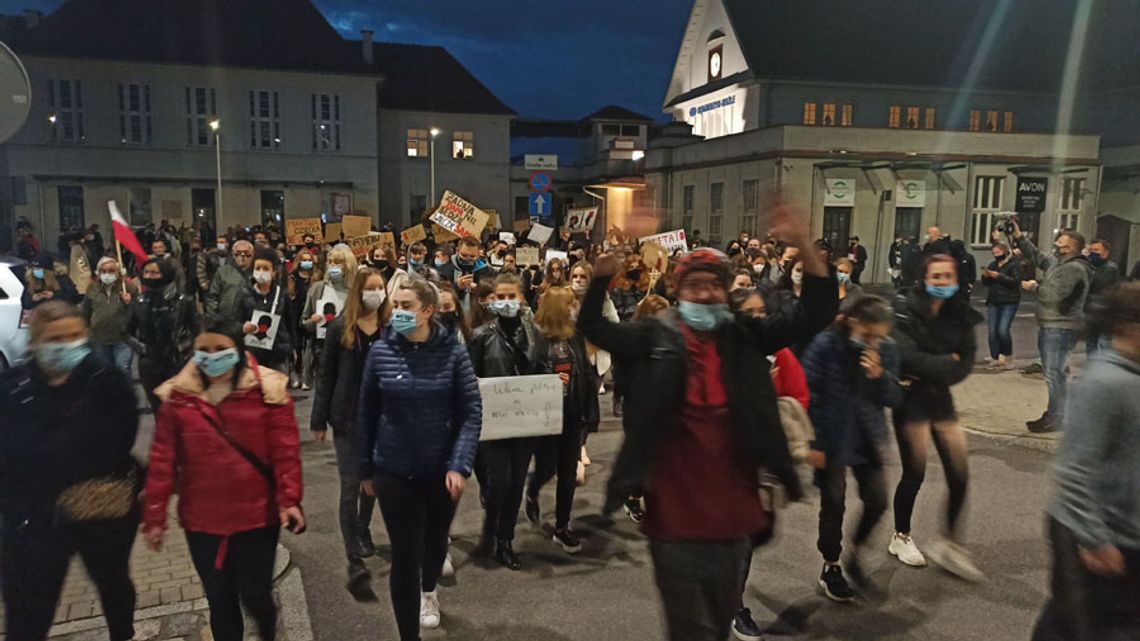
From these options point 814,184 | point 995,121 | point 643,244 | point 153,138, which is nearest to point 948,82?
point 995,121

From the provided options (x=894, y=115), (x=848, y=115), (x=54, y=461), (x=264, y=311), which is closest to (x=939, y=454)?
(x=54, y=461)

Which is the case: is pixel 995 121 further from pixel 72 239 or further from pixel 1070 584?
pixel 1070 584

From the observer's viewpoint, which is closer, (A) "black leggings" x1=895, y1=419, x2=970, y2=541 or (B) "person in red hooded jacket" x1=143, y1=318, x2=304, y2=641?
(B) "person in red hooded jacket" x1=143, y1=318, x2=304, y2=641

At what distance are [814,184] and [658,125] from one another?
2430cm

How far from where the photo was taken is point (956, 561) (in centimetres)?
529

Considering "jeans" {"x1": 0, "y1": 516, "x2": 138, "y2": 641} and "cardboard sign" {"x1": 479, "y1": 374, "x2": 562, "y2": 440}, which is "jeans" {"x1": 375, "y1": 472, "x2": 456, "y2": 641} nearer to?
"cardboard sign" {"x1": 479, "y1": 374, "x2": 562, "y2": 440}

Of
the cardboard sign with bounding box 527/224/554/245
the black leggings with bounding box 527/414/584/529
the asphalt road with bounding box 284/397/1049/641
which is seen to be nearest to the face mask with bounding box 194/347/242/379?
the asphalt road with bounding box 284/397/1049/641

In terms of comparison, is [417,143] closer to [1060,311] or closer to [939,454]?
[1060,311]

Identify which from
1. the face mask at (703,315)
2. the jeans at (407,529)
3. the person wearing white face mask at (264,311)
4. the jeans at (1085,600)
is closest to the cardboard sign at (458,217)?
the person wearing white face mask at (264,311)

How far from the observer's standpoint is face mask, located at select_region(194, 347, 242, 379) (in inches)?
143

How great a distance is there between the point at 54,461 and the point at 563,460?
10.3 feet

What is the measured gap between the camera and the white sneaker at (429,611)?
4.54m

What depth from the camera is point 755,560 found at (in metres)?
5.50

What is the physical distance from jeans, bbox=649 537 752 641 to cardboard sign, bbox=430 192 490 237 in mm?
10397
